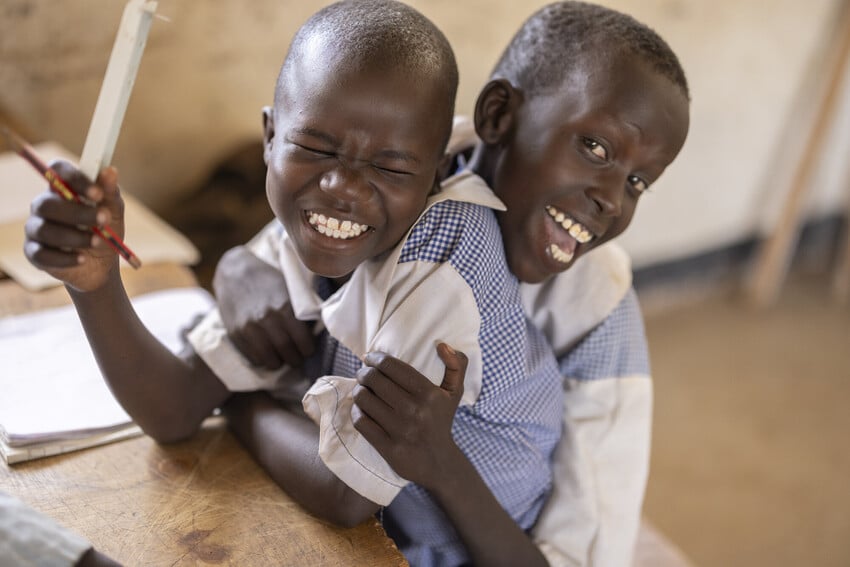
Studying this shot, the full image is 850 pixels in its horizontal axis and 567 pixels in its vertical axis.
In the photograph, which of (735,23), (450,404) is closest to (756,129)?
(735,23)

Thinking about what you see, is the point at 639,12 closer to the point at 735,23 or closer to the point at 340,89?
the point at 735,23

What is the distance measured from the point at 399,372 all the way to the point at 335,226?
0.58 feet

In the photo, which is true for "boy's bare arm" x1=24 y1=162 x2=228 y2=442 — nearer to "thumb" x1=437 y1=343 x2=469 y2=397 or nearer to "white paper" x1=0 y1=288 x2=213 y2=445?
"white paper" x1=0 y1=288 x2=213 y2=445

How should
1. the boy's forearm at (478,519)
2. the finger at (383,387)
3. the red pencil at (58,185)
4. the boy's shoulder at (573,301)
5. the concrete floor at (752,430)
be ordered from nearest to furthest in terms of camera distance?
the red pencil at (58,185)
the finger at (383,387)
the boy's forearm at (478,519)
the boy's shoulder at (573,301)
the concrete floor at (752,430)

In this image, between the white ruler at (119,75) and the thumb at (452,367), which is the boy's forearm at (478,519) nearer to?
the thumb at (452,367)

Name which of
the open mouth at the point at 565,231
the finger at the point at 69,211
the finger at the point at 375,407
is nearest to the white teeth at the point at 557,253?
the open mouth at the point at 565,231

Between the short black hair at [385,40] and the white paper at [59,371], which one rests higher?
the short black hair at [385,40]

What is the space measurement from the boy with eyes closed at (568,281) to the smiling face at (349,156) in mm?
159

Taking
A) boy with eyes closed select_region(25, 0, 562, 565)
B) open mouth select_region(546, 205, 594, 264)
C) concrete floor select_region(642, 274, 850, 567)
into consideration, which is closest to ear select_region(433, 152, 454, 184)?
boy with eyes closed select_region(25, 0, 562, 565)

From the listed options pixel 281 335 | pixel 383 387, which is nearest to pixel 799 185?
pixel 281 335

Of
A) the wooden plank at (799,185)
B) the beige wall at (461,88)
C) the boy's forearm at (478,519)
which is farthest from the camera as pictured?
the wooden plank at (799,185)

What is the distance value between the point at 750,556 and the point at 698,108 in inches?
64.3

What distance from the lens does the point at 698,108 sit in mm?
3250

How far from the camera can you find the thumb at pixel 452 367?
0.95m
